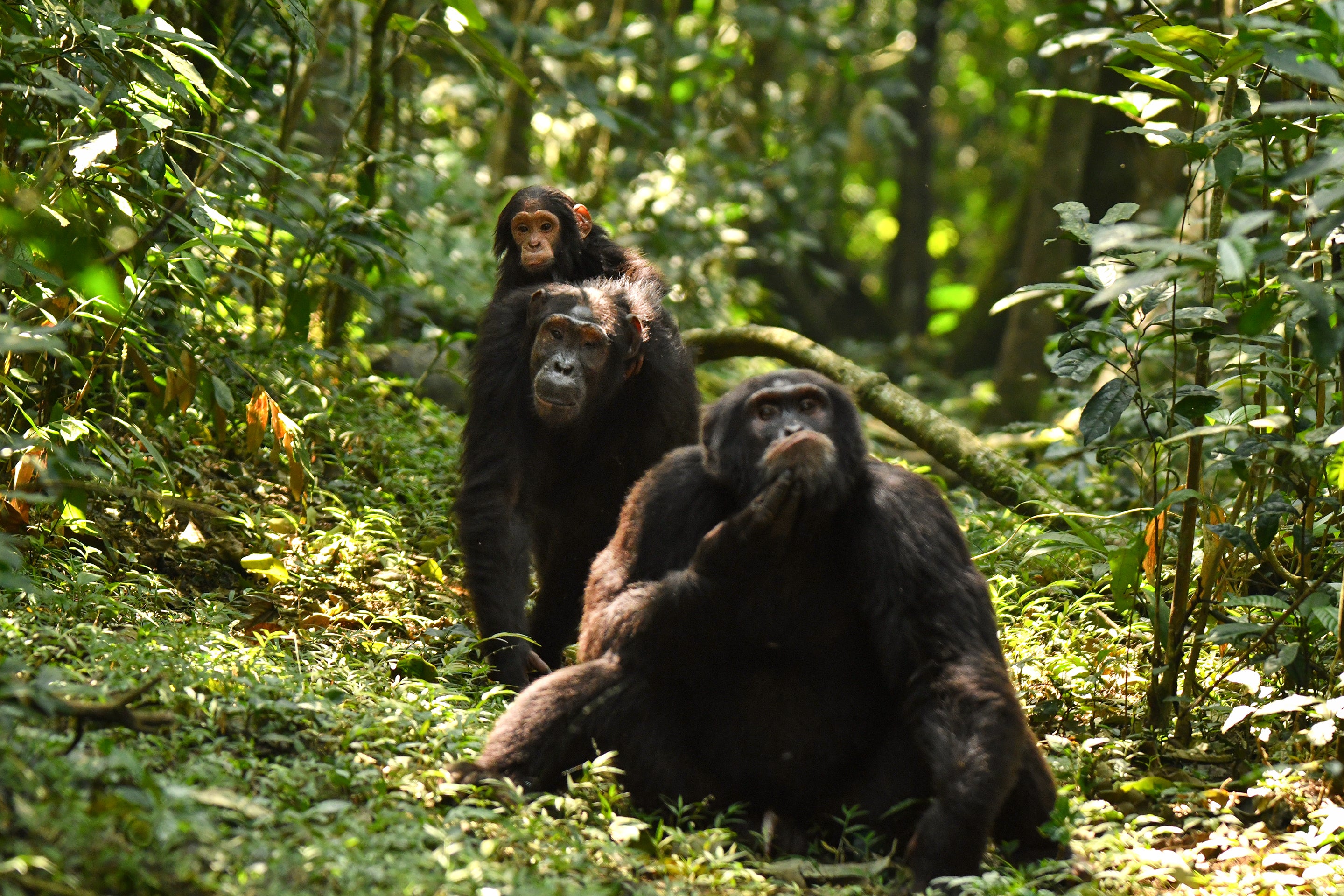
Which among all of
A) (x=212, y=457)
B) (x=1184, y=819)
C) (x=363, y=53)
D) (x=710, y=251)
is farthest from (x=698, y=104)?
(x=1184, y=819)

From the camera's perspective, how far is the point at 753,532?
4188mm

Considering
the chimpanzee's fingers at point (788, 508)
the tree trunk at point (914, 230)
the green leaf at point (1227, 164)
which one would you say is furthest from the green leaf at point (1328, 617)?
the tree trunk at point (914, 230)

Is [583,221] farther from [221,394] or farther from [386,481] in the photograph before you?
[221,394]

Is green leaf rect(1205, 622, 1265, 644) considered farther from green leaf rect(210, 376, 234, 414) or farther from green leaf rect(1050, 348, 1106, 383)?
green leaf rect(210, 376, 234, 414)

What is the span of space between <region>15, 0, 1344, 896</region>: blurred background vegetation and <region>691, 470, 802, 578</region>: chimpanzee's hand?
831mm

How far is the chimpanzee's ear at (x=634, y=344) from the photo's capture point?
20.3 ft

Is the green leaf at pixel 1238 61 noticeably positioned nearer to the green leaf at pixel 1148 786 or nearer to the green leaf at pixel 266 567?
the green leaf at pixel 1148 786

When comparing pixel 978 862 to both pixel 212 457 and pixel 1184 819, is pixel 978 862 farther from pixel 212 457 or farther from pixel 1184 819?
pixel 212 457

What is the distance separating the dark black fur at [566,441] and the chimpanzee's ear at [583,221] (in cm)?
136

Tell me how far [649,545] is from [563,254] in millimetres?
3256

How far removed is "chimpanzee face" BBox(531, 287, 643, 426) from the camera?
19.0 feet

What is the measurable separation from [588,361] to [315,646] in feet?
5.99

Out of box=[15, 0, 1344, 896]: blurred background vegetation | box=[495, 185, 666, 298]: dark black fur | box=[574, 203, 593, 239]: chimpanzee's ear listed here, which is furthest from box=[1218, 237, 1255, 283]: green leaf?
box=[574, 203, 593, 239]: chimpanzee's ear

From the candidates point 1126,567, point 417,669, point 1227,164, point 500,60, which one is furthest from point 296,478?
point 1227,164
